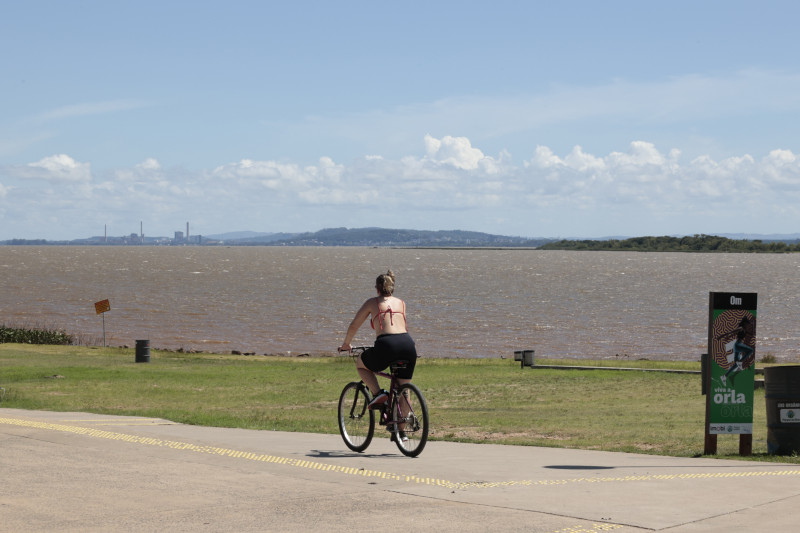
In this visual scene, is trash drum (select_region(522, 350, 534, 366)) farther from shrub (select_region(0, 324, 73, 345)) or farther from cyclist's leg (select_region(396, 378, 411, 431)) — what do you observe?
shrub (select_region(0, 324, 73, 345))

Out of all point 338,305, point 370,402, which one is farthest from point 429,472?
point 338,305

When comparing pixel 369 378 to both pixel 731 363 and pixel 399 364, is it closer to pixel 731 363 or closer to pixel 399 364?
pixel 399 364

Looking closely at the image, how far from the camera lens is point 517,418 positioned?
59.9ft

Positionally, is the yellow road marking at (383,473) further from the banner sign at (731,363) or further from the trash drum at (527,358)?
the trash drum at (527,358)

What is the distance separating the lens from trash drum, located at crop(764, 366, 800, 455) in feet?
36.7

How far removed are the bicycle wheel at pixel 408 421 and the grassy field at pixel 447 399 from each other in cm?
224

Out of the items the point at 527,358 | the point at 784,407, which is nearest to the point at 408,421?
the point at 784,407

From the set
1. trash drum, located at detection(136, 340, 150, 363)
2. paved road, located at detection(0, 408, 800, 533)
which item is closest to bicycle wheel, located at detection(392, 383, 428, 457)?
paved road, located at detection(0, 408, 800, 533)

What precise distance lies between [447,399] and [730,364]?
12.6 metres

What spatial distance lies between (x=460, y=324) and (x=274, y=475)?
2700 inches

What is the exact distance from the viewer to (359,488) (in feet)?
28.2

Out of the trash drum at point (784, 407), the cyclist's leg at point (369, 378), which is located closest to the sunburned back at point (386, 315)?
the cyclist's leg at point (369, 378)

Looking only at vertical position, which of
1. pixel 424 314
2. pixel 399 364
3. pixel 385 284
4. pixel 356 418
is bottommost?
pixel 424 314

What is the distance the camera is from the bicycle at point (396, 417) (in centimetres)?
1057
